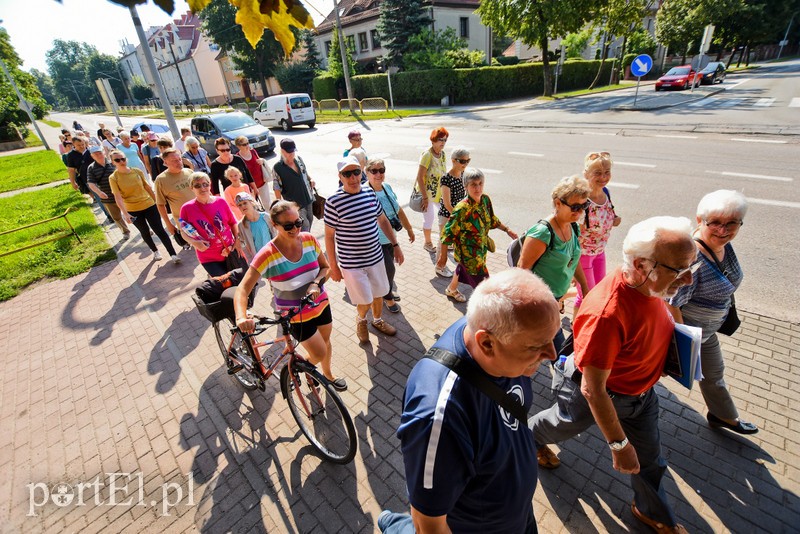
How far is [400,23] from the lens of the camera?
32625 millimetres

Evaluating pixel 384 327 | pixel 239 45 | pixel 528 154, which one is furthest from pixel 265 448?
pixel 239 45

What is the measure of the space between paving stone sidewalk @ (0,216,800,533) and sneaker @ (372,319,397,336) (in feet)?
0.33

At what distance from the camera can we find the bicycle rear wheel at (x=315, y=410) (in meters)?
3.09

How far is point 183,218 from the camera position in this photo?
436cm

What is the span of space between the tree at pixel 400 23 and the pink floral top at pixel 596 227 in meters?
33.9

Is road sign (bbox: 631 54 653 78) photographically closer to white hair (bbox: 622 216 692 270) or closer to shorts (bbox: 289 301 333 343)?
white hair (bbox: 622 216 692 270)

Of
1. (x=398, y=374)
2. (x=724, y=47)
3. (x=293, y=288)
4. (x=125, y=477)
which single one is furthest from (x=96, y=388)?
(x=724, y=47)

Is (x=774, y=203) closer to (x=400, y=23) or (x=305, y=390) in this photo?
(x=305, y=390)

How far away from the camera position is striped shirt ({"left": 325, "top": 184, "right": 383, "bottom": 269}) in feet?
12.8

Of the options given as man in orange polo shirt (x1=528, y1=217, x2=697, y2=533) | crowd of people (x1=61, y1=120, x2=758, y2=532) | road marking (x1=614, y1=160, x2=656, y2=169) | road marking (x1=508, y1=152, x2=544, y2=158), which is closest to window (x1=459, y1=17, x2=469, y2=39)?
road marking (x1=508, y1=152, x2=544, y2=158)

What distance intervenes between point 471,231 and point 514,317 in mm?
2893

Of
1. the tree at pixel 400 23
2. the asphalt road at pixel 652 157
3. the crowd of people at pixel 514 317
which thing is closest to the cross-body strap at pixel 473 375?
the crowd of people at pixel 514 317

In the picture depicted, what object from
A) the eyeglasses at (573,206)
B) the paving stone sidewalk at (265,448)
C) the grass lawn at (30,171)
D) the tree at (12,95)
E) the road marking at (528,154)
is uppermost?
the tree at (12,95)

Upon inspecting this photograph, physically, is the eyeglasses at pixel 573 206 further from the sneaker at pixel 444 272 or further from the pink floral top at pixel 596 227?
the sneaker at pixel 444 272
